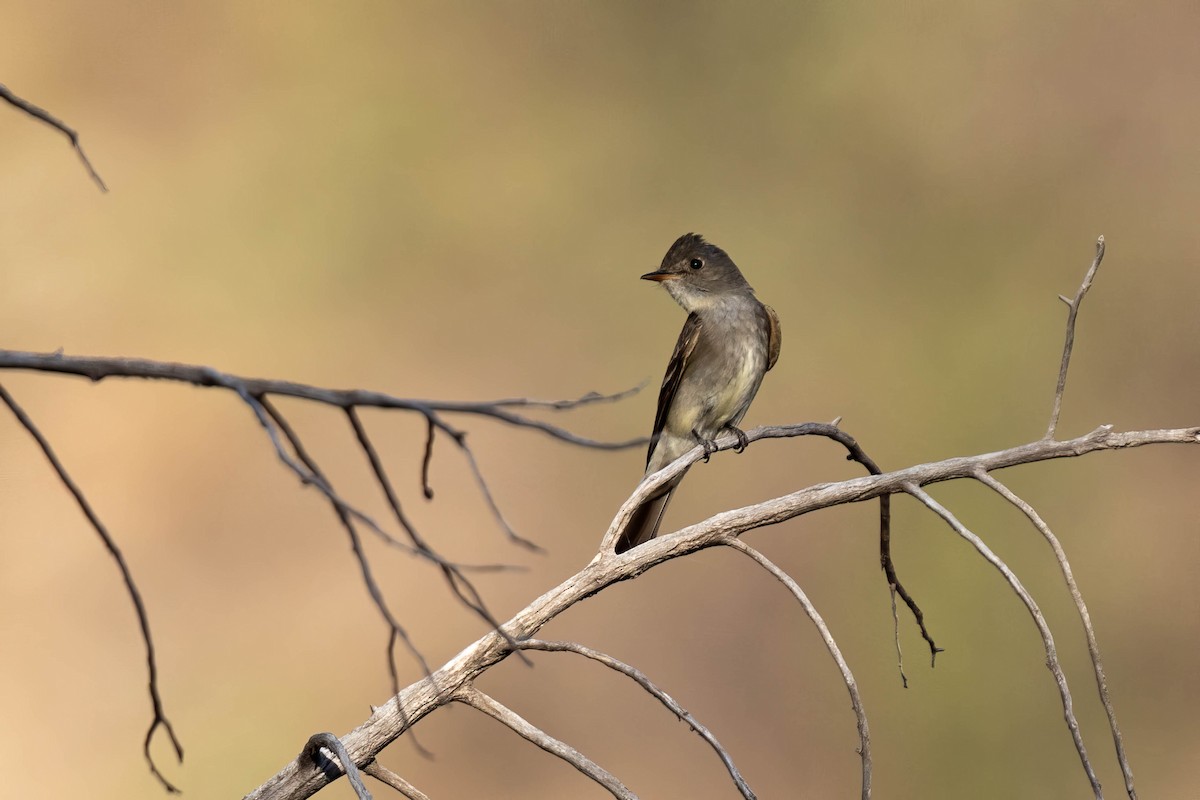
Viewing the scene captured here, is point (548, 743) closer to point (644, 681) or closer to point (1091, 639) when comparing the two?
point (644, 681)

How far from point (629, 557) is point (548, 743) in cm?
38

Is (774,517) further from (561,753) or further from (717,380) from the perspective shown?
(717,380)

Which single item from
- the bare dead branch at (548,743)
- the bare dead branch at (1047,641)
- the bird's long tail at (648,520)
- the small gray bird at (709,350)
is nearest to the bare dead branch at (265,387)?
the bare dead branch at (548,743)

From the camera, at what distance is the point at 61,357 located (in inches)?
44.2

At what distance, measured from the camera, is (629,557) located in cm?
204

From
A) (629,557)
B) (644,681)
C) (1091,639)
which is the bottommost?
(1091,639)

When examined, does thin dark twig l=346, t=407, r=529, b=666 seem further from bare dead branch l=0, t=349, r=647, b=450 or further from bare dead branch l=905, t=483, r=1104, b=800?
bare dead branch l=905, t=483, r=1104, b=800

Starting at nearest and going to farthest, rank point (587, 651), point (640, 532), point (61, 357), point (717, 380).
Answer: point (61, 357) → point (587, 651) → point (640, 532) → point (717, 380)

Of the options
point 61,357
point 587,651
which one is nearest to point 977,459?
point 587,651

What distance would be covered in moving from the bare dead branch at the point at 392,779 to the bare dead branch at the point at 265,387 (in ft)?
3.11

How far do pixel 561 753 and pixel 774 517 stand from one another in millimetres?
576

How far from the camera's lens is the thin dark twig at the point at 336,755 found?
1.56m

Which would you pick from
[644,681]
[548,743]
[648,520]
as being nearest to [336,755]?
[548,743]

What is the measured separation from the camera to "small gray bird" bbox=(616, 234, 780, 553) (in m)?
4.27
